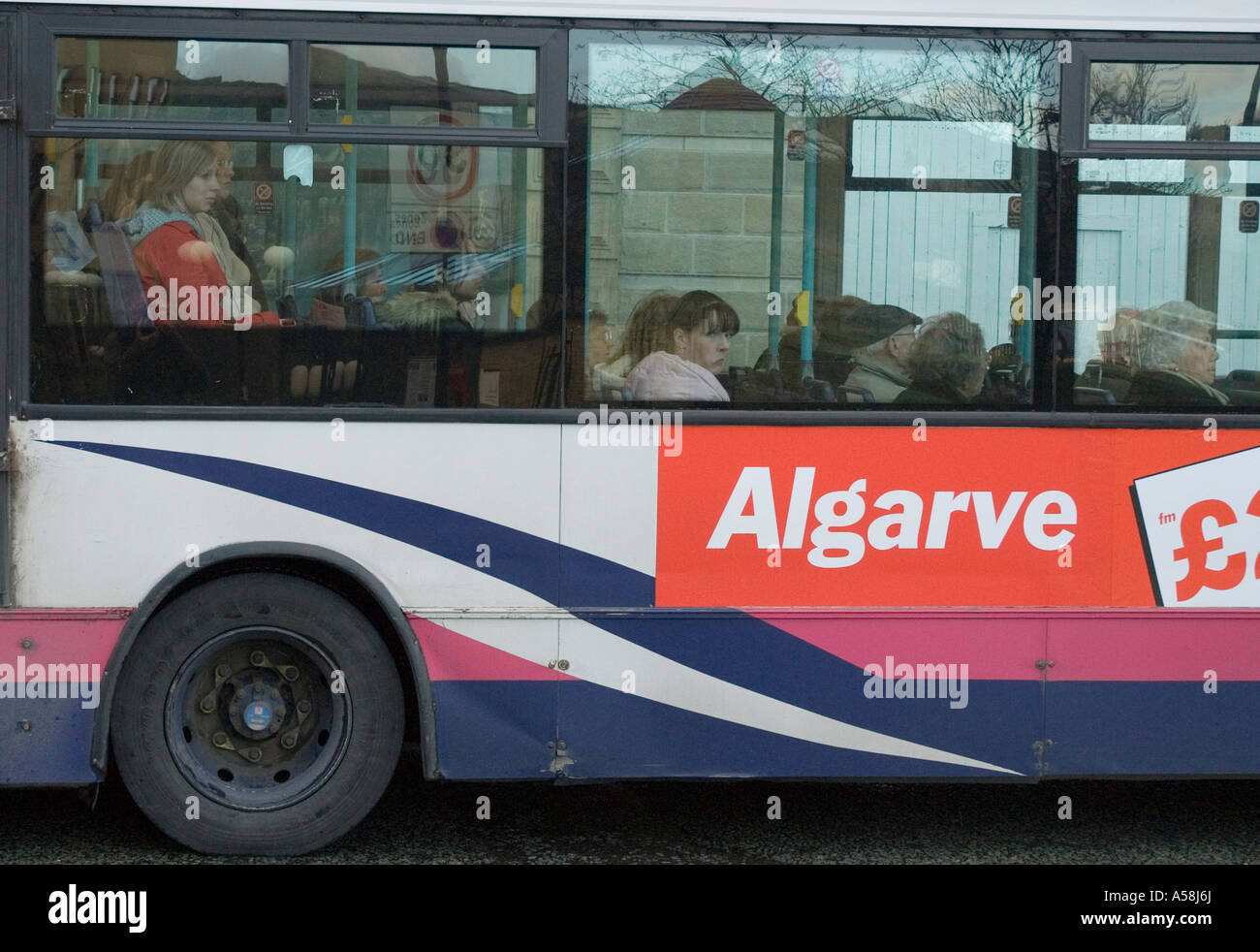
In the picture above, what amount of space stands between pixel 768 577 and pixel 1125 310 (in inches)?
60.7

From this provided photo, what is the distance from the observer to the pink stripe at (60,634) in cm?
467

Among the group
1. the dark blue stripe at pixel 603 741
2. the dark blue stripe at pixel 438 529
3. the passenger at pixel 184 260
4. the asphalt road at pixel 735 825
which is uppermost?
the passenger at pixel 184 260

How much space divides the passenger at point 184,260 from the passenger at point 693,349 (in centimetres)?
128

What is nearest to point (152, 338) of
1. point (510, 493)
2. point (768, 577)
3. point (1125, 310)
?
point (510, 493)

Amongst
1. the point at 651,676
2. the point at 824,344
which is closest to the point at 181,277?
the point at 651,676

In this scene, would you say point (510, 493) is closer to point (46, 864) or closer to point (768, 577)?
point (768, 577)

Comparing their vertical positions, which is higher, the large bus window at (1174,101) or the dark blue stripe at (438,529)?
the large bus window at (1174,101)

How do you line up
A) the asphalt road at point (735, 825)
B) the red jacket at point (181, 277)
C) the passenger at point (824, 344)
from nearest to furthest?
1. the red jacket at point (181, 277)
2. the passenger at point (824, 344)
3. the asphalt road at point (735, 825)

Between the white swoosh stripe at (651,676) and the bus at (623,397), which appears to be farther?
the white swoosh stripe at (651,676)

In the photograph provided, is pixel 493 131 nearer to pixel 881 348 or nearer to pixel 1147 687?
pixel 881 348

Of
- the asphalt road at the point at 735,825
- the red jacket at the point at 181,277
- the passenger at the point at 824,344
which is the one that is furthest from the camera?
the asphalt road at the point at 735,825

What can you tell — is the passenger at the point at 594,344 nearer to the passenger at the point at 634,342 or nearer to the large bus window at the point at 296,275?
the passenger at the point at 634,342

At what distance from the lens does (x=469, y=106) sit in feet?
15.7

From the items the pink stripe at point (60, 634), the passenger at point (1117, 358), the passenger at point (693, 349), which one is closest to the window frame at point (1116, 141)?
the passenger at point (1117, 358)
